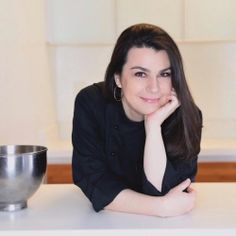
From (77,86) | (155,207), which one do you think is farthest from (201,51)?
(155,207)

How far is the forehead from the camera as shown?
1.15 meters

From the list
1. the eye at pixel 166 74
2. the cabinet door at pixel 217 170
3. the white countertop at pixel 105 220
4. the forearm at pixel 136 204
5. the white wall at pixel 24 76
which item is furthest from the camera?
the cabinet door at pixel 217 170

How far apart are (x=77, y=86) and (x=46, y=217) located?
75.2 inches

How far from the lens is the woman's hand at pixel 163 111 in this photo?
1.21 meters

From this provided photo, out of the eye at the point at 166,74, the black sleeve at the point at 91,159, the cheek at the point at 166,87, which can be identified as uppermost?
the eye at the point at 166,74

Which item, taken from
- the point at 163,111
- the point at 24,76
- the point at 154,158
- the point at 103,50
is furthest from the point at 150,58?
the point at 103,50

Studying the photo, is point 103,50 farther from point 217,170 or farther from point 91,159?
point 91,159

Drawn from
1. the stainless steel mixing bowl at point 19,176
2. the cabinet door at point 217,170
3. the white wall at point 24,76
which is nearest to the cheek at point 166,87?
the stainless steel mixing bowl at point 19,176

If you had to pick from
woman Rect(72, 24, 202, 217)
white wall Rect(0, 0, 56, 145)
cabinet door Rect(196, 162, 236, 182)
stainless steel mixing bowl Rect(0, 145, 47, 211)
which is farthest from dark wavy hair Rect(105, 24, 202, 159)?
cabinet door Rect(196, 162, 236, 182)

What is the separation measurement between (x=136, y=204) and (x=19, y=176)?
0.28m

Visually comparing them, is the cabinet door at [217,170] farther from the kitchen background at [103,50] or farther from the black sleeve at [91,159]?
the black sleeve at [91,159]

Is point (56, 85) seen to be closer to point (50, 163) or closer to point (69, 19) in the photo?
point (69, 19)

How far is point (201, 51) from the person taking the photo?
9.23 feet

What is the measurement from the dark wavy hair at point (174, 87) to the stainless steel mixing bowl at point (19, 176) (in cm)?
35
